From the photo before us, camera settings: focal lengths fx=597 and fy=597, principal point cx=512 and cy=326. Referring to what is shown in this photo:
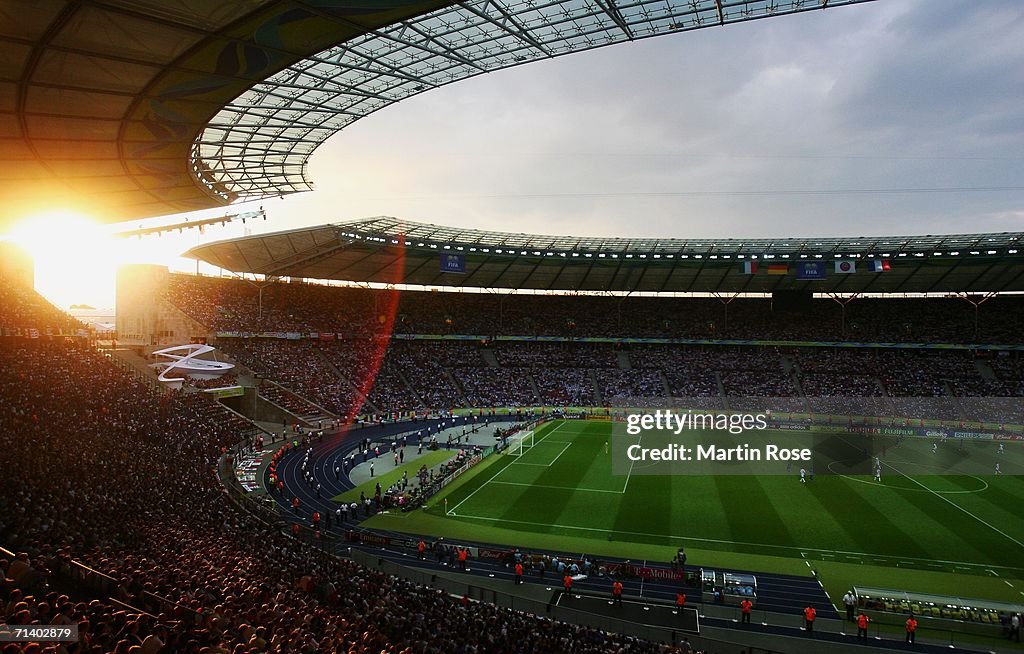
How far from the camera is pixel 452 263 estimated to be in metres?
60.2

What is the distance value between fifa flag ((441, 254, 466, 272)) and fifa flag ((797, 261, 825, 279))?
110 ft

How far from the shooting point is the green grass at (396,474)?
98.5 ft

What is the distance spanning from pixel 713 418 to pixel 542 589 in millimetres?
32875

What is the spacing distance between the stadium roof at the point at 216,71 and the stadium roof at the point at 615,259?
3513cm

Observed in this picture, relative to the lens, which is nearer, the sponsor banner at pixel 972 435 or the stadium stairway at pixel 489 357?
the sponsor banner at pixel 972 435

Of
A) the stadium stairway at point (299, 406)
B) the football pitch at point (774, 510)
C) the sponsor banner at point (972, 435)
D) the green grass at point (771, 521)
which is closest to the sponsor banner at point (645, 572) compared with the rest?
the green grass at point (771, 521)

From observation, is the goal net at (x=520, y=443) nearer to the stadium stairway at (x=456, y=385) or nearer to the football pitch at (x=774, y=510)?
the football pitch at (x=774, y=510)

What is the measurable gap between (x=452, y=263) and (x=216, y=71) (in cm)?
4927

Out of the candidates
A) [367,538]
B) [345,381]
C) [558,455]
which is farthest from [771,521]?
[345,381]

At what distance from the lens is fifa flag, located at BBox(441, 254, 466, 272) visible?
5984cm

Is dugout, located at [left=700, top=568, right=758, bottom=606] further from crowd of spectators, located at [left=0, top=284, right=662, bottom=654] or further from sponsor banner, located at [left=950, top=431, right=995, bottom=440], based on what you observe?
sponsor banner, located at [left=950, top=431, right=995, bottom=440]

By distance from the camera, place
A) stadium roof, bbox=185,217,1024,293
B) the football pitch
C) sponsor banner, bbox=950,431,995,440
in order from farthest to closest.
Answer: stadium roof, bbox=185,217,1024,293
sponsor banner, bbox=950,431,995,440
the football pitch

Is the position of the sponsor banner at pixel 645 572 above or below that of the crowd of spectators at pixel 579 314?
below

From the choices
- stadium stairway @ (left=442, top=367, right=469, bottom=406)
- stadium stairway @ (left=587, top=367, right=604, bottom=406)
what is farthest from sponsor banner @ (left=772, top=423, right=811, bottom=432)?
stadium stairway @ (left=442, top=367, right=469, bottom=406)
